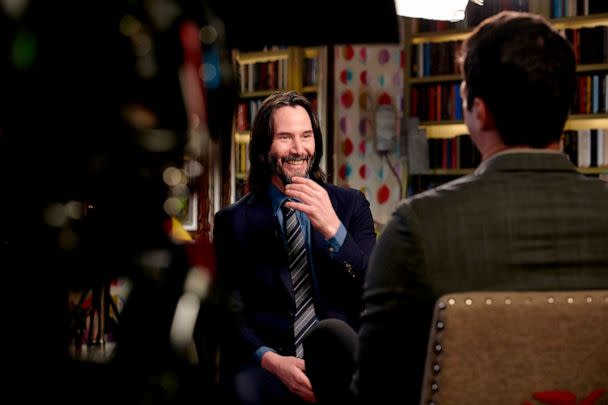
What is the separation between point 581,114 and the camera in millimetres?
3914

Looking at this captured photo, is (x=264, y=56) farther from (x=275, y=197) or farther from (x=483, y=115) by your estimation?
(x=483, y=115)

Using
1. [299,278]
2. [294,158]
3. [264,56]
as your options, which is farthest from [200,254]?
[264,56]

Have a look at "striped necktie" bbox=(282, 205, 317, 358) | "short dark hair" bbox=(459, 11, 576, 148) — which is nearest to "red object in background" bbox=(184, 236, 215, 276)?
"short dark hair" bbox=(459, 11, 576, 148)

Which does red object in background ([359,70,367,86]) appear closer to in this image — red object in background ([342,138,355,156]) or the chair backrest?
red object in background ([342,138,355,156])

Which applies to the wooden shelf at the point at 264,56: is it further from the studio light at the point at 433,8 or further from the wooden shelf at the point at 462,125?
the studio light at the point at 433,8

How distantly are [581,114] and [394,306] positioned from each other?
135 inches

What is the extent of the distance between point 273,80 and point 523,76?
401 cm

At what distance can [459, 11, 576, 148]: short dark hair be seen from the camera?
3.04 feet

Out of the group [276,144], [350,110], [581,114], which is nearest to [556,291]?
[276,144]

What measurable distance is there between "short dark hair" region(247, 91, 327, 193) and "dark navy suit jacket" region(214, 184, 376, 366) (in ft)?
0.25

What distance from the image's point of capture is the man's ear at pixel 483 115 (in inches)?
38.1

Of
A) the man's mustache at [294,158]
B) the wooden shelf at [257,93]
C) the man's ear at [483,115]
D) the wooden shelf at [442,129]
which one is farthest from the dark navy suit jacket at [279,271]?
the wooden shelf at [257,93]

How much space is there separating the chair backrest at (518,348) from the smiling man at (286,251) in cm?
72

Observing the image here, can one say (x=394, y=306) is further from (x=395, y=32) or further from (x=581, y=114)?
(x=581, y=114)
